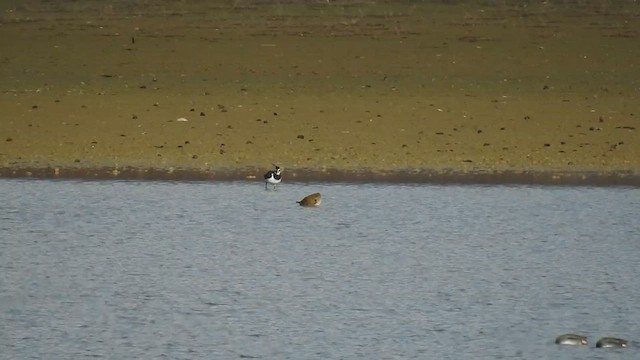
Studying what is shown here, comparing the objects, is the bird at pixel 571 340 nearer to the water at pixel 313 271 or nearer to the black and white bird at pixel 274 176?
the water at pixel 313 271

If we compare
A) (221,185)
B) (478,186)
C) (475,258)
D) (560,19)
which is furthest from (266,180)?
(560,19)

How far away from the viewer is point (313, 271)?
1095 cm

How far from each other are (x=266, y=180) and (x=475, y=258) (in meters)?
3.47

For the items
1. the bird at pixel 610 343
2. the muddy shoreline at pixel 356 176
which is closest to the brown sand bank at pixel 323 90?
the muddy shoreline at pixel 356 176

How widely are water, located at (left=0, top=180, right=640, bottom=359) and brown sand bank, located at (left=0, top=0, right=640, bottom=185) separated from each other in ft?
3.86

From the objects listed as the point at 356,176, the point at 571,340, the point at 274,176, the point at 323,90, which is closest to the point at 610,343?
the point at 571,340

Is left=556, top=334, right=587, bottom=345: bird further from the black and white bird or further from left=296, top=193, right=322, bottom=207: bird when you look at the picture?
the black and white bird

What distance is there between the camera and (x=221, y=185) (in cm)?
1502

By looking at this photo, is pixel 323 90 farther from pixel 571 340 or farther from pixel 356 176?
pixel 571 340

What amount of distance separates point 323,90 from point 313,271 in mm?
9087

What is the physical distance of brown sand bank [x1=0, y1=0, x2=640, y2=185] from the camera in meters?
16.1

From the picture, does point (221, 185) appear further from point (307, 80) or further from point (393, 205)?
point (307, 80)

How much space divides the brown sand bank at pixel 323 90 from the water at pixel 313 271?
3.86 ft

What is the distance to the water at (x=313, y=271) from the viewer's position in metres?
8.84
